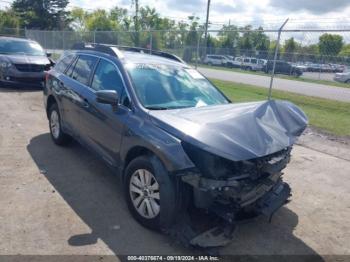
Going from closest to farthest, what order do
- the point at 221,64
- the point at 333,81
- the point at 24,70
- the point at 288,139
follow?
the point at 288,139 → the point at 24,70 → the point at 333,81 → the point at 221,64

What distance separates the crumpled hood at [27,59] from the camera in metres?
11.3

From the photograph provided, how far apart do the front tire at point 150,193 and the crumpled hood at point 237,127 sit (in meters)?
0.40

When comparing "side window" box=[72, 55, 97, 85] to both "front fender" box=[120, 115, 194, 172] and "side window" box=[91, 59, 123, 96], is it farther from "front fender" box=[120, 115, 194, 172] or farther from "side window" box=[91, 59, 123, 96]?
"front fender" box=[120, 115, 194, 172]

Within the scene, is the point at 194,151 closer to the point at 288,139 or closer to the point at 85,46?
the point at 288,139

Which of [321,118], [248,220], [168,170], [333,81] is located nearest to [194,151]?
[168,170]

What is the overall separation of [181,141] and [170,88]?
53.0 inches

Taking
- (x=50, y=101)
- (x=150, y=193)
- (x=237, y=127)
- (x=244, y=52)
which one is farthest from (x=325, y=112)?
(x=244, y=52)

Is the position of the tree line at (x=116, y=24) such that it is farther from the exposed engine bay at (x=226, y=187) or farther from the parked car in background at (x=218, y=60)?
the exposed engine bay at (x=226, y=187)

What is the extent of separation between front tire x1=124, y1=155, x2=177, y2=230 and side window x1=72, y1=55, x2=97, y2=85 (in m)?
1.89

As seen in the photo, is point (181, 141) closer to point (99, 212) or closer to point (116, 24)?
point (99, 212)

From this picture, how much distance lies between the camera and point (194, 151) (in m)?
3.27

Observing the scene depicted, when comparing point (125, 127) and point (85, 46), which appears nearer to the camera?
point (125, 127)

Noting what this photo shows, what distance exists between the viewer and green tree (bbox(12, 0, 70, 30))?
2238 inches

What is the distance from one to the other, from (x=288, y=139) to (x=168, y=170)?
51.9 inches
